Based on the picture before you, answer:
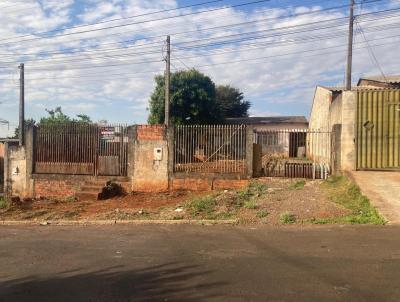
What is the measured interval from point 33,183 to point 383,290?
57.2 ft

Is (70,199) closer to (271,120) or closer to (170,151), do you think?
(170,151)

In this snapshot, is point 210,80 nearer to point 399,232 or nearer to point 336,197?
point 336,197

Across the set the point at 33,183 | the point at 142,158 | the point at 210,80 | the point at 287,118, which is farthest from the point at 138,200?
the point at 287,118

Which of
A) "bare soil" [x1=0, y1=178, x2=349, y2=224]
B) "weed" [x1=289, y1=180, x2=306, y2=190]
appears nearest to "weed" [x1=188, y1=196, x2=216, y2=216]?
"bare soil" [x1=0, y1=178, x2=349, y2=224]

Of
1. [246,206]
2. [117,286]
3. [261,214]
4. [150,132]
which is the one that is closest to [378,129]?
[246,206]

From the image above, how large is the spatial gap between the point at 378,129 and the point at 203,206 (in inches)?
260

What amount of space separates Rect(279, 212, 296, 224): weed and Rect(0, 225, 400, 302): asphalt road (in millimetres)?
706

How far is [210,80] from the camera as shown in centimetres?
3797

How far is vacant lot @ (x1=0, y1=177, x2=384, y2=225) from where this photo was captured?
37.6 ft

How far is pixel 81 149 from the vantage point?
1972cm

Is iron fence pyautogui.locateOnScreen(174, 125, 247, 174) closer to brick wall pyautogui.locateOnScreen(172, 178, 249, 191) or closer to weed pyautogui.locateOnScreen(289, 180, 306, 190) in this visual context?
Answer: brick wall pyautogui.locateOnScreen(172, 178, 249, 191)

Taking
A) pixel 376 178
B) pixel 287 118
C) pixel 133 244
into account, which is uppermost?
pixel 287 118

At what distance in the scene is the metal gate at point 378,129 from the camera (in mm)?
15547

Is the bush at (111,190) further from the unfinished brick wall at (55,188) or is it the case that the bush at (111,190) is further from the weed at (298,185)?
the weed at (298,185)
